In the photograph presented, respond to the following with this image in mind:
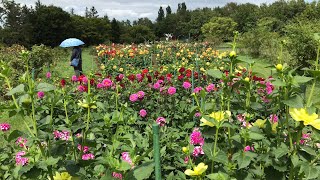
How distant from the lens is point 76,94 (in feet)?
12.1

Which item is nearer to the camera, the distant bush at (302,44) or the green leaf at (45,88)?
the green leaf at (45,88)

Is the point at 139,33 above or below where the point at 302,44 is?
above

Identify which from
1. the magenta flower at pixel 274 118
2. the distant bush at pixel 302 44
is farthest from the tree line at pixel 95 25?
the magenta flower at pixel 274 118

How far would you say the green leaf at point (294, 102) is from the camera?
114cm

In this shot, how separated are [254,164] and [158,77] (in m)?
2.72

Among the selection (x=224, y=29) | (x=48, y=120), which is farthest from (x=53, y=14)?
(x=48, y=120)

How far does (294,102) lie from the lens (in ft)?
3.80

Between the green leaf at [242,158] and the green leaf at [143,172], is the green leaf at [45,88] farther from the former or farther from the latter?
the green leaf at [242,158]

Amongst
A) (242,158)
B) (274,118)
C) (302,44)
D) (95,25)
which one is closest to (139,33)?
(95,25)

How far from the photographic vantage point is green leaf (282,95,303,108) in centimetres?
114

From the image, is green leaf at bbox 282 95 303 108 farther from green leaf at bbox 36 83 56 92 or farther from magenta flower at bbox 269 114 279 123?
green leaf at bbox 36 83 56 92

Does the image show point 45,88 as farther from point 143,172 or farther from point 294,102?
point 294,102

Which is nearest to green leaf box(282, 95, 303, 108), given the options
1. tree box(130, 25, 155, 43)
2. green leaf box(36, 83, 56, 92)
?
green leaf box(36, 83, 56, 92)

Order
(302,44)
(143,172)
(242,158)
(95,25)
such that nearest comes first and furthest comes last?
(143,172) < (242,158) < (302,44) < (95,25)
